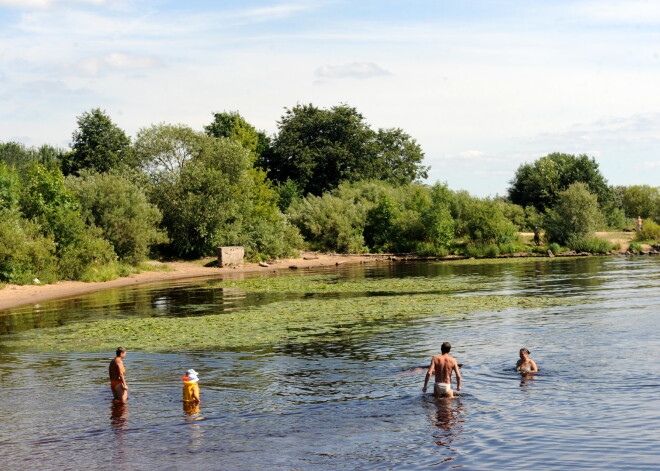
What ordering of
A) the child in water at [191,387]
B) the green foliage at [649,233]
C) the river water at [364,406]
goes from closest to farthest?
the river water at [364,406]
the child in water at [191,387]
the green foliage at [649,233]

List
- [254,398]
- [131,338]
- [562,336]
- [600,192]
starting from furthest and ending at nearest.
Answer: [600,192] < [131,338] < [562,336] < [254,398]

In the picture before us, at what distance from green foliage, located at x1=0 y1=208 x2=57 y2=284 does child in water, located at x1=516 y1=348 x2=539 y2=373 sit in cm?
3636

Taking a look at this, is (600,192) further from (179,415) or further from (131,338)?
(179,415)

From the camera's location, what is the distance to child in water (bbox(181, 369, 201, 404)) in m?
18.9

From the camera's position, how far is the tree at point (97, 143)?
88750 millimetres

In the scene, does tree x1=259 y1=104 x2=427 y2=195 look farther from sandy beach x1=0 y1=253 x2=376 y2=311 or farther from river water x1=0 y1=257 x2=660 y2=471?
river water x1=0 y1=257 x2=660 y2=471

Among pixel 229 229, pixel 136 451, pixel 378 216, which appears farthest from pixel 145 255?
pixel 136 451

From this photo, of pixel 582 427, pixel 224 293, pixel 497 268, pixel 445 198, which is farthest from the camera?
pixel 445 198

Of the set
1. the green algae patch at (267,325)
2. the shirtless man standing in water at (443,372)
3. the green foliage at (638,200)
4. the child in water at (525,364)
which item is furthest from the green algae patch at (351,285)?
the green foliage at (638,200)

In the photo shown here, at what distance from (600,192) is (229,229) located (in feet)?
187

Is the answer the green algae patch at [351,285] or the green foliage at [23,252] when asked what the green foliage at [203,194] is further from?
the green foliage at [23,252]

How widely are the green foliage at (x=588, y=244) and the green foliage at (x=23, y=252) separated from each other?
180ft

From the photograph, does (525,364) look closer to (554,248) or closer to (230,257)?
(230,257)

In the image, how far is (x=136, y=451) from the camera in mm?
15742
